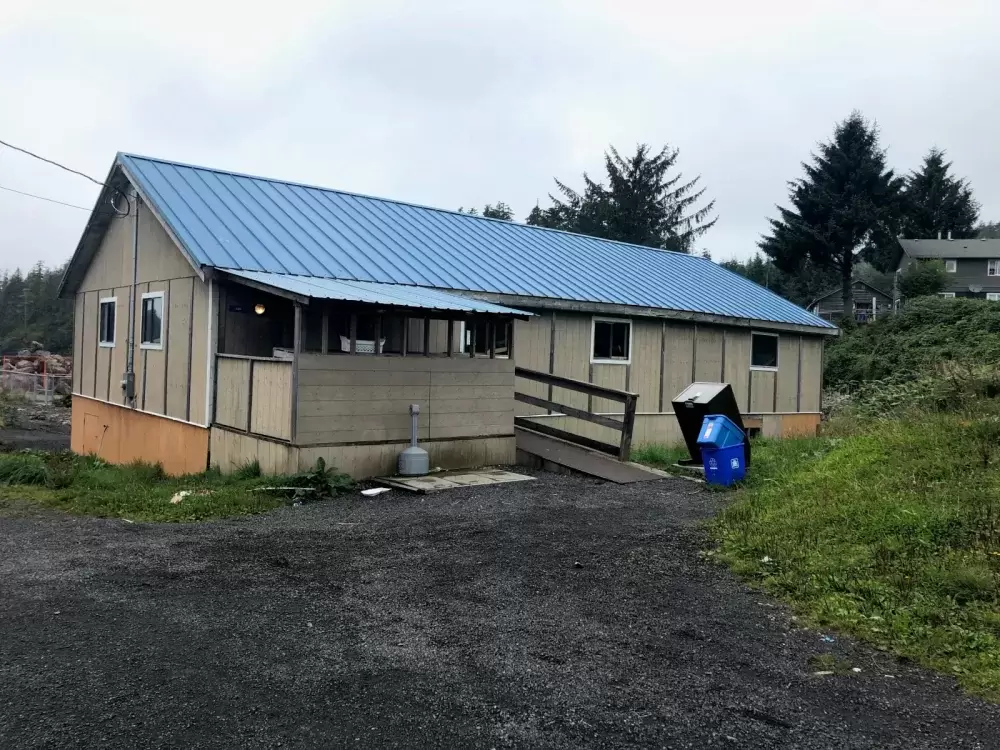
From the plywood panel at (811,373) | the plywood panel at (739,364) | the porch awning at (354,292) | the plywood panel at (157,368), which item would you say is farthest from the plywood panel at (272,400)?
the plywood panel at (811,373)

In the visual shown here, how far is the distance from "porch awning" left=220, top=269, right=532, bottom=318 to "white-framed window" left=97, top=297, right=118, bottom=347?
6015mm

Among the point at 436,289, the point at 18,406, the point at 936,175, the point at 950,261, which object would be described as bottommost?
the point at 18,406

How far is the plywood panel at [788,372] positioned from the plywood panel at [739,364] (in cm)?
121

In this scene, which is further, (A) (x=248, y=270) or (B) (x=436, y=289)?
(B) (x=436, y=289)

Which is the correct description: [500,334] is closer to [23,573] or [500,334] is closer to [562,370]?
[562,370]

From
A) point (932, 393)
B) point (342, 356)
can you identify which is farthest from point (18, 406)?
point (932, 393)

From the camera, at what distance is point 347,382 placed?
→ 9969mm

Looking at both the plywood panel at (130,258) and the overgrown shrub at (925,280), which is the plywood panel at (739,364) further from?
the overgrown shrub at (925,280)

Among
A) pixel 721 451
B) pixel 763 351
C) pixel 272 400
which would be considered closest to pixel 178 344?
pixel 272 400

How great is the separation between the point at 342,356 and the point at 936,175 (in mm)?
59605

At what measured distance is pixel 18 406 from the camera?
92.8ft

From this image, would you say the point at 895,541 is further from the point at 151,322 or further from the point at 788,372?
the point at 788,372

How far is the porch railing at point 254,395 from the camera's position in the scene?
384 inches

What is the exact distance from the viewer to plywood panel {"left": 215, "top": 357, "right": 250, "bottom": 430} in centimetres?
1073
